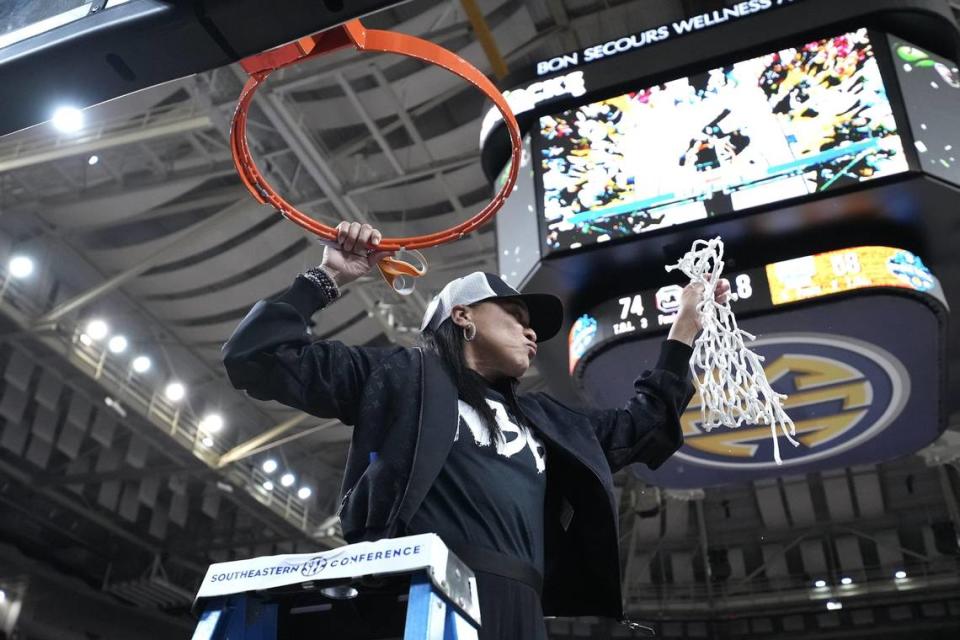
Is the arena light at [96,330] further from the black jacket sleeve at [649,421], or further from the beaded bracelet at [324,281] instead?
the black jacket sleeve at [649,421]

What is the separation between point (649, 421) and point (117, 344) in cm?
1097

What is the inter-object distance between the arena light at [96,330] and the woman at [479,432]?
1036 cm

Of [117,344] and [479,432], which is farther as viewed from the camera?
[117,344]

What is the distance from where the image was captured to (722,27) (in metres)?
6.57

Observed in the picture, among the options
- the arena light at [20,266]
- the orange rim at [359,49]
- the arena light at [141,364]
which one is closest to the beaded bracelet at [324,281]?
the orange rim at [359,49]

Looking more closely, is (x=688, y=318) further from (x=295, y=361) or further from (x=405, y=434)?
(x=295, y=361)

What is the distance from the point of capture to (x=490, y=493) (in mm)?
1840

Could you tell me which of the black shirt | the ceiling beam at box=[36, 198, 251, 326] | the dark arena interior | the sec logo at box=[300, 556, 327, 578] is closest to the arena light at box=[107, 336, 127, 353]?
the dark arena interior

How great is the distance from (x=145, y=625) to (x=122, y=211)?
31.1ft

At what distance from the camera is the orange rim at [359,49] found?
6.47 ft

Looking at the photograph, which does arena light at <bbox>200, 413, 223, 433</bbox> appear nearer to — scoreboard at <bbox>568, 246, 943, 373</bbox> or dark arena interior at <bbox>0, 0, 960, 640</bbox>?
dark arena interior at <bbox>0, 0, 960, 640</bbox>

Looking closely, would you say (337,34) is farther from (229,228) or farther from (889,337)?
(229,228)

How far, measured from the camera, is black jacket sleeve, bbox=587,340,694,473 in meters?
2.28

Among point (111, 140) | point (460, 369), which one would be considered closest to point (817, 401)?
point (460, 369)
